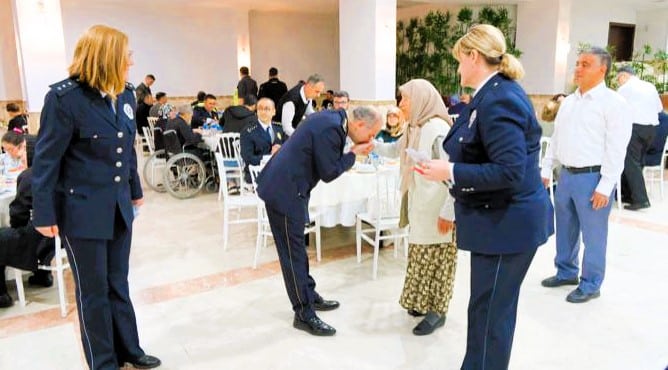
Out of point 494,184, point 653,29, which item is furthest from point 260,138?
point 653,29

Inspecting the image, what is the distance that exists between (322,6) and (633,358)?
410 inches

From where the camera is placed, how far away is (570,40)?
11.1 m

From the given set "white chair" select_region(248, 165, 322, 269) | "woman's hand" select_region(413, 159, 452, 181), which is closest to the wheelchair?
"white chair" select_region(248, 165, 322, 269)

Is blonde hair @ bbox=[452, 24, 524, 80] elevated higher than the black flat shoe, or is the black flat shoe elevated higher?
blonde hair @ bbox=[452, 24, 524, 80]

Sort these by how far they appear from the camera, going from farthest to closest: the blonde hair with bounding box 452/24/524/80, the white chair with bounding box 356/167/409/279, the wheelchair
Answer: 1. the wheelchair
2. the white chair with bounding box 356/167/409/279
3. the blonde hair with bounding box 452/24/524/80

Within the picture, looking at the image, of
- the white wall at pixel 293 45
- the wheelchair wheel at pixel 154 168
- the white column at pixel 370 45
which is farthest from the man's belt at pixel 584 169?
the white wall at pixel 293 45

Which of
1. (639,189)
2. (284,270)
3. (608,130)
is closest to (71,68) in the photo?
(284,270)

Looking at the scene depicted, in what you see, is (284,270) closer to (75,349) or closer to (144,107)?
(75,349)

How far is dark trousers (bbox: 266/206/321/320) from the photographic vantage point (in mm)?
2605

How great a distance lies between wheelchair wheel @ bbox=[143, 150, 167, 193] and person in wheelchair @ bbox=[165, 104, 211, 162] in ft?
1.39

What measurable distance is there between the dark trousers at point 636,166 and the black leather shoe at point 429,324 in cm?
379

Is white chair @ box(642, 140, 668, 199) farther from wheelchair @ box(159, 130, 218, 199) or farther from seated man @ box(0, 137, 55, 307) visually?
seated man @ box(0, 137, 55, 307)

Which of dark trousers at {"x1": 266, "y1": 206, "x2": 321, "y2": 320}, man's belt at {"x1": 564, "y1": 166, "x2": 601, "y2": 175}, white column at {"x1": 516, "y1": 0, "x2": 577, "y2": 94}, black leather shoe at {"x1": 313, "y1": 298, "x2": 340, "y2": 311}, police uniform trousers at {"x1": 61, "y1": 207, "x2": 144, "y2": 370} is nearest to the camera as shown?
police uniform trousers at {"x1": 61, "y1": 207, "x2": 144, "y2": 370}

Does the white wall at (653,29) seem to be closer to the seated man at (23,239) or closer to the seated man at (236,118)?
the seated man at (236,118)
